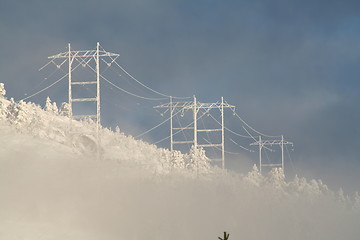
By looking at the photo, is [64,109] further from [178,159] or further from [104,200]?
[104,200]

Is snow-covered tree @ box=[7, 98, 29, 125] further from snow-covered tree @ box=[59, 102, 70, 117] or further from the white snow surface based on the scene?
snow-covered tree @ box=[59, 102, 70, 117]

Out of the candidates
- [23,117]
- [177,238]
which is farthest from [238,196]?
[23,117]

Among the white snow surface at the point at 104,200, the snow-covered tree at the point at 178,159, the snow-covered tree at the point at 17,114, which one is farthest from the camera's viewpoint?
the snow-covered tree at the point at 178,159

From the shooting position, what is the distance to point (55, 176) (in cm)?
8819

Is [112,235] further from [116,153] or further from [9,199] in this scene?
[116,153]

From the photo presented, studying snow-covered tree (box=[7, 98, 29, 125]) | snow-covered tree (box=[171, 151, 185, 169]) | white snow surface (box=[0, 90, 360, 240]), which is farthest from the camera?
snow-covered tree (box=[171, 151, 185, 169])

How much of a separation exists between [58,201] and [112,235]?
303 inches

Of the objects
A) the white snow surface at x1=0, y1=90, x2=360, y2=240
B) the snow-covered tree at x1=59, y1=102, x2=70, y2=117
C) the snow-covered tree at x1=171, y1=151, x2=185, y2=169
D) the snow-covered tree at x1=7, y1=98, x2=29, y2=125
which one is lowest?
the white snow surface at x1=0, y1=90, x2=360, y2=240

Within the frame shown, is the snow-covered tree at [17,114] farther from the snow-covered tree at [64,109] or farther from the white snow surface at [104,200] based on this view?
the snow-covered tree at [64,109]

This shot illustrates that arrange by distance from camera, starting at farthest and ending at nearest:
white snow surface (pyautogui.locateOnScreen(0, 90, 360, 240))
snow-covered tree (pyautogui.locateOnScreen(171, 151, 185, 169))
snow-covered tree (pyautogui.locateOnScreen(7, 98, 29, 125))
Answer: snow-covered tree (pyautogui.locateOnScreen(171, 151, 185, 169))
snow-covered tree (pyautogui.locateOnScreen(7, 98, 29, 125))
white snow surface (pyautogui.locateOnScreen(0, 90, 360, 240))

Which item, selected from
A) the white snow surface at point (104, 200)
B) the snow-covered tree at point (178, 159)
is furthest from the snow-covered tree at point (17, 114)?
the snow-covered tree at point (178, 159)

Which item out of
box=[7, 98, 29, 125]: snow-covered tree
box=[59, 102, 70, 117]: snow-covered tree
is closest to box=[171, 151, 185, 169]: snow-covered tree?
box=[59, 102, 70, 117]: snow-covered tree

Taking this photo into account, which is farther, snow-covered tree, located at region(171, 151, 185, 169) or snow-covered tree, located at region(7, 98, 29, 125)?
snow-covered tree, located at region(171, 151, 185, 169)

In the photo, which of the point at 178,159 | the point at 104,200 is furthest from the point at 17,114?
the point at 178,159
